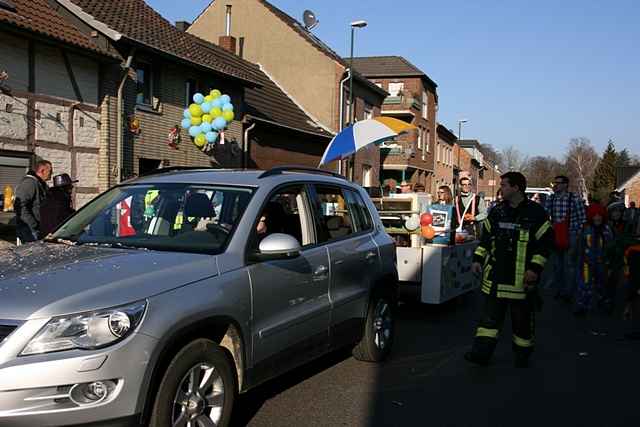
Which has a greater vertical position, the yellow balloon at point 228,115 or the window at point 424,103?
the window at point 424,103

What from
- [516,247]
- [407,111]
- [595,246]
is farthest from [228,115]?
[407,111]

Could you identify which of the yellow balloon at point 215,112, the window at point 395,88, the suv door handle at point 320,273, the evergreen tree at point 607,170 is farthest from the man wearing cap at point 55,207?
the evergreen tree at point 607,170

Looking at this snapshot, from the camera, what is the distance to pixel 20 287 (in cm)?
332

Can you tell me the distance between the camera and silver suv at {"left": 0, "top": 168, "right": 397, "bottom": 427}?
3117 mm

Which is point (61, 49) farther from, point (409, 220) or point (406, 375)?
point (406, 375)

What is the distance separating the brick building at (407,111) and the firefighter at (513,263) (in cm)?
3339

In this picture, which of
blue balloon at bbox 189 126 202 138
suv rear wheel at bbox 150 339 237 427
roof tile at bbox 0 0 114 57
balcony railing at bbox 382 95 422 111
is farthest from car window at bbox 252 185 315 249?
balcony railing at bbox 382 95 422 111

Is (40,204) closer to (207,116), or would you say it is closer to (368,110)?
(207,116)

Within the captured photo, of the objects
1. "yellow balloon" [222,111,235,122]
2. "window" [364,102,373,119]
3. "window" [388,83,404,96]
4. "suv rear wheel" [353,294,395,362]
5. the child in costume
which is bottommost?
"suv rear wheel" [353,294,395,362]

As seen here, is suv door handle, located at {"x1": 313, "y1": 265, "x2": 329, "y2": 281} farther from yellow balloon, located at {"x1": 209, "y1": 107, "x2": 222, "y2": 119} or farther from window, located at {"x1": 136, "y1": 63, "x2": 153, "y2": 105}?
window, located at {"x1": 136, "y1": 63, "x2": 153, "y2": 105}

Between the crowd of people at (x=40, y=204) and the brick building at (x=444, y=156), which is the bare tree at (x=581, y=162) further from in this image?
the crowd of people at (x=40, y=204)

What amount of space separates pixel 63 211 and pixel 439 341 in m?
4.63

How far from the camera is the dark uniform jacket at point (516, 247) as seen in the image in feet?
20.2

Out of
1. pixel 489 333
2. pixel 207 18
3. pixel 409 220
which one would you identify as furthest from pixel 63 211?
pixel 207 18
